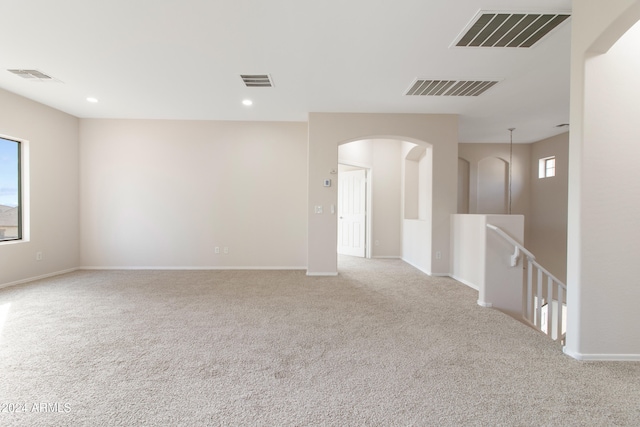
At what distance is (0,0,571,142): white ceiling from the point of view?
8.01 ft

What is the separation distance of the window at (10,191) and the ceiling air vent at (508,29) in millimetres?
6221

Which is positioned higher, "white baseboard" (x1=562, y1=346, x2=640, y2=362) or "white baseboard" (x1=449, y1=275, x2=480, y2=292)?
"white baseboard" (x1=562, y1=346, x2=640, y2=362)

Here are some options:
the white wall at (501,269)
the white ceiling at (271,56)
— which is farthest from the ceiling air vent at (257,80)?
the white wall at (501,269)

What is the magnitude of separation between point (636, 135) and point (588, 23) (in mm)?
891

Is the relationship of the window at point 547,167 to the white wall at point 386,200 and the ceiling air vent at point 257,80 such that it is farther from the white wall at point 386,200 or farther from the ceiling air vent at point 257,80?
the ceiling air vent at point 257,80

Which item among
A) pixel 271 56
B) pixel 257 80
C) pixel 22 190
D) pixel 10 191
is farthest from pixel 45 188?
pixel 271 56

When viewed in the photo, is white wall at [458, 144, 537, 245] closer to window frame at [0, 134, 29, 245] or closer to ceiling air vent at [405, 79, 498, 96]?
ceiling air vent at [405, 79, 498, 96]

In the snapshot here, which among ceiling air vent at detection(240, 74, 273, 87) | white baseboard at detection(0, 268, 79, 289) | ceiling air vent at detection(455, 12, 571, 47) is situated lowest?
white baseboard at detection(0, 268, 79, 289)

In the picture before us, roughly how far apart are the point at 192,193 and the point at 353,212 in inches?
148

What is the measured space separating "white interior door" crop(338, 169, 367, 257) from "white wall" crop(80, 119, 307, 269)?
6.74 feet

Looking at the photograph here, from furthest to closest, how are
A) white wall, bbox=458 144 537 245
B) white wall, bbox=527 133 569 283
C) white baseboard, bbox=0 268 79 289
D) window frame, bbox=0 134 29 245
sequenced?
white wall, bbox=458 144 537 245, white wall, bbox=527 133 569 283, window frame, bbox=0 134 29 245, white baseboard, bbox=0 268 79 289

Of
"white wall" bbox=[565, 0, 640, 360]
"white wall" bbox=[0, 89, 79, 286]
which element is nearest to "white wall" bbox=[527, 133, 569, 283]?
"white wall" bbox=[565, 0, 640, 360]

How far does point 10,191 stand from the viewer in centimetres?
439

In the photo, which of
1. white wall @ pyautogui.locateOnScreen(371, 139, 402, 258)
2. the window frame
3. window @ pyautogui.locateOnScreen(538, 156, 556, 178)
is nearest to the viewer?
the window frame
